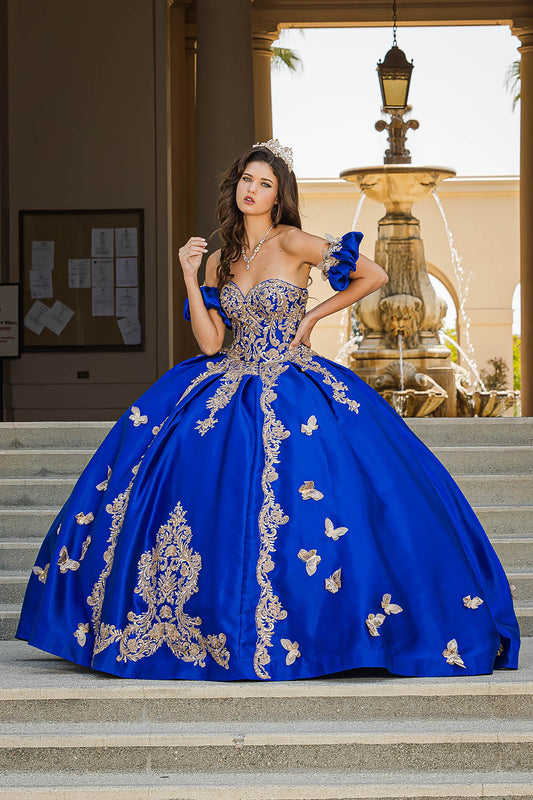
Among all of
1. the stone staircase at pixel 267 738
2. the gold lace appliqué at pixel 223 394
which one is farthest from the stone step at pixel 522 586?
the gold lace appliqué at pixel 223 394

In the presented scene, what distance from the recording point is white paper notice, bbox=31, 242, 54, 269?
8680 mm

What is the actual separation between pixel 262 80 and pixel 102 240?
3191mm

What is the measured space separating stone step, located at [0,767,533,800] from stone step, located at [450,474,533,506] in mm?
2222

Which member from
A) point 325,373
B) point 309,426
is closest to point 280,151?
point 325,373

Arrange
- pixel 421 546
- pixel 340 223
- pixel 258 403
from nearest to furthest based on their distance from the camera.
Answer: pixel 421 546
pixel 258 403
pixel 340 223

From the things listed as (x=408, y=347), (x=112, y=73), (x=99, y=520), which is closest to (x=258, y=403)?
(x=99, y=520)

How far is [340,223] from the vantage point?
68.8ft

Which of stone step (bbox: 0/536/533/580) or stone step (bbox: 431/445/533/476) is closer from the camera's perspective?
stone step (bbox: 0/536/533/580)

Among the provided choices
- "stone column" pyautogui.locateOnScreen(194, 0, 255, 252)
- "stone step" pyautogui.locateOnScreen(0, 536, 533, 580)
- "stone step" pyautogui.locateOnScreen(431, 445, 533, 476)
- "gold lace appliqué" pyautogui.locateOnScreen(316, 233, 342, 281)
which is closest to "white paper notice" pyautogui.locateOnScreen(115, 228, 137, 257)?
"stone column" pyautogui.locateOnScreen(194, 0, 255, 252)

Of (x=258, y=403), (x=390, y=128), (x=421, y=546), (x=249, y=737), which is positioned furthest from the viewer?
(x=390, y=128)

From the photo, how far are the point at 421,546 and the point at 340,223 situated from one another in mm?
17850

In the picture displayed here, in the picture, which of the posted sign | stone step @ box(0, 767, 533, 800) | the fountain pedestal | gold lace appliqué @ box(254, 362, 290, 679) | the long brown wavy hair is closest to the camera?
stone step @ box(0, 767, 533, 800)

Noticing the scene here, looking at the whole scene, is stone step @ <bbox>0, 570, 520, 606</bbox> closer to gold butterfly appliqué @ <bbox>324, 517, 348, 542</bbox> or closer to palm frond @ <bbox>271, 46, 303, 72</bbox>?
gold butterfly appliqué @ <bbox>324, 517, 348, 542</bbox>

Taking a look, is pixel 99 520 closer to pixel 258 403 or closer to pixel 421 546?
pixel 258 403
